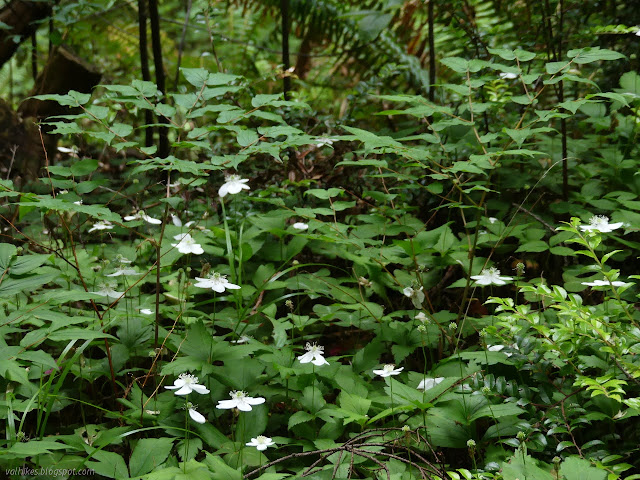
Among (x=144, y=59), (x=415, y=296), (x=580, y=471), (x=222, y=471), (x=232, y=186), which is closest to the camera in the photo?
(x=580, y=471)

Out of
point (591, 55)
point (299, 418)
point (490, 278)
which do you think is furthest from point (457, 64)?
point (299, 418)

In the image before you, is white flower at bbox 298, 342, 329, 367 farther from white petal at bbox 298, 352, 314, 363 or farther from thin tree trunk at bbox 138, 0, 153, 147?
thin tree trunk at bbox 138, 0, 153, 147

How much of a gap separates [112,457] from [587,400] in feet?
4.18

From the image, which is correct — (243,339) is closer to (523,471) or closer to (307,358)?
(307,358)

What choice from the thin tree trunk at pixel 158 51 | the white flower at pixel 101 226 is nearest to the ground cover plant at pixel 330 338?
the white flower at pixel 101 226

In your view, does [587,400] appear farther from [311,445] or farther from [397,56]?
[397,56]

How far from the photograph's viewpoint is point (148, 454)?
4.83ft

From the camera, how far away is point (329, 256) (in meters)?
2.56

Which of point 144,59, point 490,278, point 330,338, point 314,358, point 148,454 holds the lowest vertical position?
point 330,338

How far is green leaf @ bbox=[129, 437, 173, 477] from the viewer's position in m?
1.44

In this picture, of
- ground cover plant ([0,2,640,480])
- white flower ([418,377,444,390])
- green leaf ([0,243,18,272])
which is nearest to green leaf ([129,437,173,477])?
ground cover plant ([0,2,640,480])

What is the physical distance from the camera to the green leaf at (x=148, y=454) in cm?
144

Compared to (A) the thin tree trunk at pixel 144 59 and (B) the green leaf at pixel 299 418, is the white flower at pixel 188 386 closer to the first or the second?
(B) the green leaf at pixel 299 418

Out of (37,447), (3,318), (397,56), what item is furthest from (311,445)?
(397,56)
